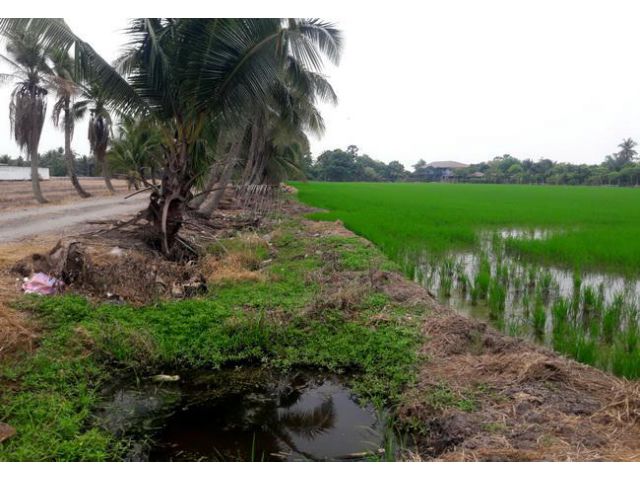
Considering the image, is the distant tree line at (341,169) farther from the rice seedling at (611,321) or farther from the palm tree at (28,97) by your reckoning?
the rice seedling at (611,321)

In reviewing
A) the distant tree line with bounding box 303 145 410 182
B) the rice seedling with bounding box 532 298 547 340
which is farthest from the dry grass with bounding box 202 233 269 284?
the distant tree line with bounding box 303 145 410 182

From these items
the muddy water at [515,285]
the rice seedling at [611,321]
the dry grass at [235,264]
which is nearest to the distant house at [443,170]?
the muddy water at [515,285]

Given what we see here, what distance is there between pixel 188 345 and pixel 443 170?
83344 millimetres

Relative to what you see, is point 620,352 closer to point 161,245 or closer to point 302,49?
point 161,245

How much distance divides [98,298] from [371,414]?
133 inches

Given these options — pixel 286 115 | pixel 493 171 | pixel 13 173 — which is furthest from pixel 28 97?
pixel 493 171

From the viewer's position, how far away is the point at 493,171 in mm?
70438

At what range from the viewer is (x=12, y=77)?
1467 cm

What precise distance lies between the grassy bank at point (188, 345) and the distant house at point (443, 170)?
75302mm

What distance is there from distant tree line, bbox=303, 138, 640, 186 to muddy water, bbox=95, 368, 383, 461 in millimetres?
51150

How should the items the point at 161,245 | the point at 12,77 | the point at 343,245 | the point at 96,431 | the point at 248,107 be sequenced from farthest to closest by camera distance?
the point at 12,77, the point at 343,245, the point at 248,107, the point at 161,245, the point at 96,431

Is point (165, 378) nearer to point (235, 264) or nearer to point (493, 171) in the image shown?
point (235, 264)

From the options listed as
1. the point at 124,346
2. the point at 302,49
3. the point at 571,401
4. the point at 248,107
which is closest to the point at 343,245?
the point at 248,107

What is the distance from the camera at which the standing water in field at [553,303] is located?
3998 millimetres
